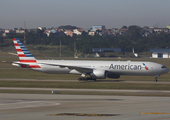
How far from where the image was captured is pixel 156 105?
24.9 meters

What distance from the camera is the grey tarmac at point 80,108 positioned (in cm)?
2002

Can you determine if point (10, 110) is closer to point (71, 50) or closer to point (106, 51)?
point (106, 51)

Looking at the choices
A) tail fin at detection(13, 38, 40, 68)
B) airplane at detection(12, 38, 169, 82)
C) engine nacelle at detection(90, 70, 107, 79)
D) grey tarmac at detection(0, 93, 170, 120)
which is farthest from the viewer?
tail fin at detection(13, 38, 40, 68)

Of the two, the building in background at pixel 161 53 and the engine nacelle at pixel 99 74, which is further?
the building in background at pixel 161 53

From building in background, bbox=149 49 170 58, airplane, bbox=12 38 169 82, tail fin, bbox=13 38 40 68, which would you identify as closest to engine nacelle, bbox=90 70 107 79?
airplane, bbox=12 38 169 82

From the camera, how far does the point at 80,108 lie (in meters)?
23.5

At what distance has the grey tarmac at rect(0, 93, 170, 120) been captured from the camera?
2002 cm

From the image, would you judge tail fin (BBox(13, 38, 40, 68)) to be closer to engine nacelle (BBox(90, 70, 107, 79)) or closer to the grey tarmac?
engine nacelle (BBox(90, 70, 107, 79))

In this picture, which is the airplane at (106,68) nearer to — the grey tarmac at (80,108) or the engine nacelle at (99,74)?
the engine nacelle at (99,74)

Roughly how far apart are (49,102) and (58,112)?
16.0 feet

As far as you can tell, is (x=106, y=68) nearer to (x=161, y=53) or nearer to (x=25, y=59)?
(x=25, y=59)

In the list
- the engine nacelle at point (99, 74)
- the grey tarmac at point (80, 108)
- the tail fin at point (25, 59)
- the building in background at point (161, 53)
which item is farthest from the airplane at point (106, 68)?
the building in background at point (161, 53)

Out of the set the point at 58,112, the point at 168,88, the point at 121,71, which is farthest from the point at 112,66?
the point at 58,112

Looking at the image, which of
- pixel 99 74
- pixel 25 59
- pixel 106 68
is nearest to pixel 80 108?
pixel 99 74
